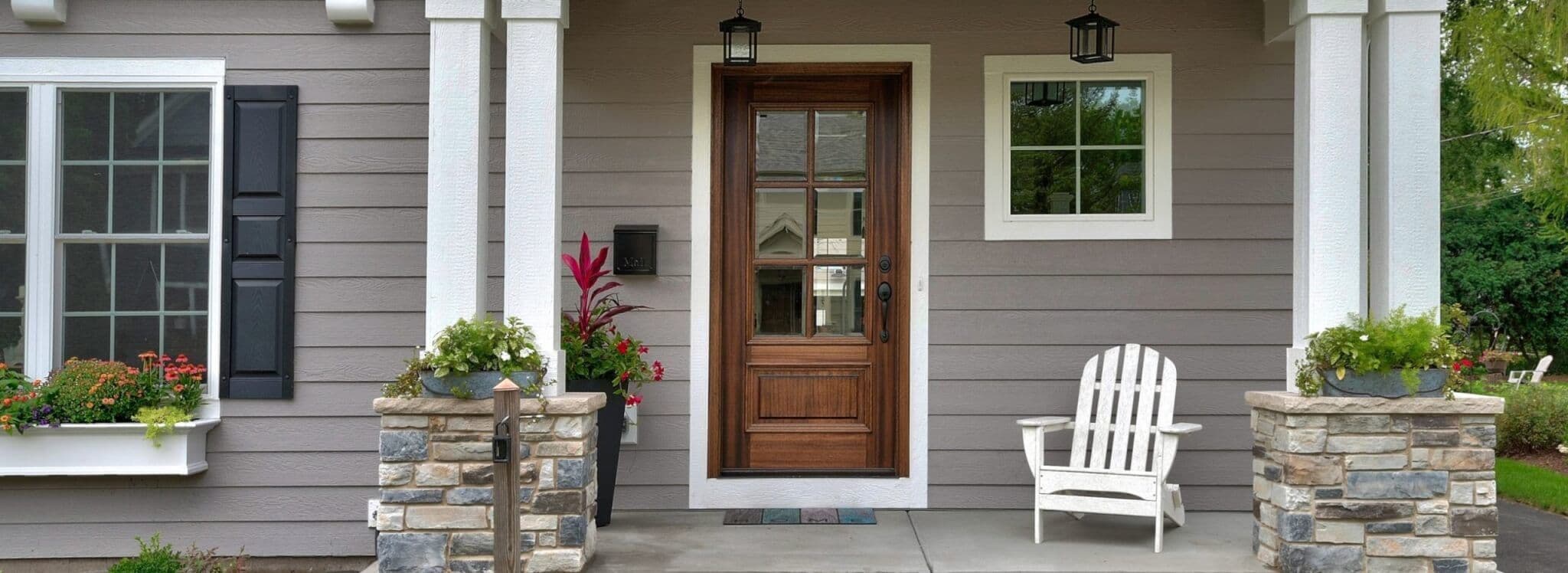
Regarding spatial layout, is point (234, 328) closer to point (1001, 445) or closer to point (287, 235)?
point (287, 235)

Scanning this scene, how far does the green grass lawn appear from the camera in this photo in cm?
594

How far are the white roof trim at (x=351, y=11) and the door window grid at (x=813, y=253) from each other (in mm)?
1572

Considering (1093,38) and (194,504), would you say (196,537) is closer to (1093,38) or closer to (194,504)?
(194,504)

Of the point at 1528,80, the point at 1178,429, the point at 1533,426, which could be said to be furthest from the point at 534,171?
the point at 1533,426

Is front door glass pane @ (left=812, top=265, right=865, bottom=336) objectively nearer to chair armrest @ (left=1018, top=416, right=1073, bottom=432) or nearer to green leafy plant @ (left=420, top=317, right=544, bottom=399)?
chair armrest @ (left=1018, top=416, right=1073, bottom=432)

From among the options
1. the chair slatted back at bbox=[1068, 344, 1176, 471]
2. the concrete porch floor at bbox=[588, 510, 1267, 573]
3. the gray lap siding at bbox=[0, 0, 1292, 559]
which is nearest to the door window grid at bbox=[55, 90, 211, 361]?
the gray lap siding at bbox=[0, 0, 1292, 559]

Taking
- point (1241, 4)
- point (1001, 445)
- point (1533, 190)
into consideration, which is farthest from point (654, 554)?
point (1533, 190)

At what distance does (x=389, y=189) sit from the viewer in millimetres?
4488

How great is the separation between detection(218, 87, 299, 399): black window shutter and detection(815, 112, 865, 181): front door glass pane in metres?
2.11

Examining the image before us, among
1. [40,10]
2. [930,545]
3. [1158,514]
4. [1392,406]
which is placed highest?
[40,10]

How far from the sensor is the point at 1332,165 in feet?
11.8

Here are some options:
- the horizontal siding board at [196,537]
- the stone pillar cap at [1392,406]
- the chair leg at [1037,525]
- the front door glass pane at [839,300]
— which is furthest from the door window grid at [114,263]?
the stone pillar cap at [1392,406]

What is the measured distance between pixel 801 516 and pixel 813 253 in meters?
1.08

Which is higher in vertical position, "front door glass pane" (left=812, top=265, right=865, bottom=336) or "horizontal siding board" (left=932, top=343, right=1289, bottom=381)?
"front door glass pane" (left=812, top=265, right=865, bottom=336)
